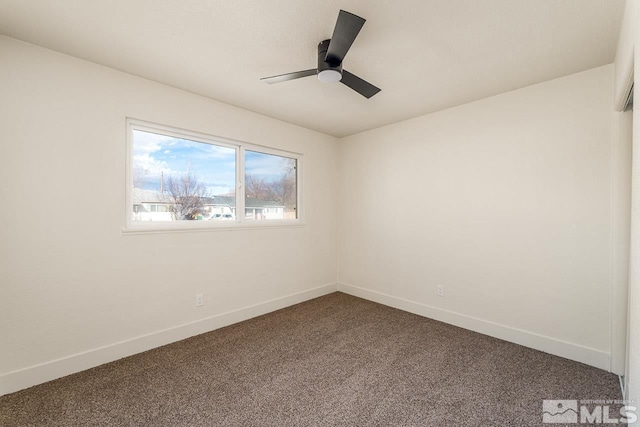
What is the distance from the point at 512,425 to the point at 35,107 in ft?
12.6

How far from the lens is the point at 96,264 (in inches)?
90.4

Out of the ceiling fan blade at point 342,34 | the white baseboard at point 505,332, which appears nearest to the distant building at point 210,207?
the white baseboard at point 505,332

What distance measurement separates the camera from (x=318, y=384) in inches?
80.7

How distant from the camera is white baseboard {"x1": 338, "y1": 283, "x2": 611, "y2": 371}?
7.50ft

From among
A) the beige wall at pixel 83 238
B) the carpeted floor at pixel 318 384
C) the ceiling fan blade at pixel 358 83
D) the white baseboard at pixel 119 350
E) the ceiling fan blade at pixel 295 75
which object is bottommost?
the carpeted floor at pixel 318 384

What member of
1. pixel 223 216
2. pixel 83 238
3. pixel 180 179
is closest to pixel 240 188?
pixel 223 216

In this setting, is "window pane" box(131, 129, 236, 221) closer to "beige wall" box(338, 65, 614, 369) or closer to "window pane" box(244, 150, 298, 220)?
"window pane" box(244, 150, 298, 220)

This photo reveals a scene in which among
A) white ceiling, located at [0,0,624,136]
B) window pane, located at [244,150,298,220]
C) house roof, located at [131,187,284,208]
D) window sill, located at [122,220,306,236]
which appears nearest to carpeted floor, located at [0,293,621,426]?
window sill, located at [122,220,306,236]

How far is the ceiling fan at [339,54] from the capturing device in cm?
150

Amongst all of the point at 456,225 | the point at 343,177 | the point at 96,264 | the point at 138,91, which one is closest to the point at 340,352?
the point at 456,225

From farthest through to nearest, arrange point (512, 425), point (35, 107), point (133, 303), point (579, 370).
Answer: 1. point (133, 303)
2. point (579, 370)
3. point (35, 107)
4. point (512, 425)

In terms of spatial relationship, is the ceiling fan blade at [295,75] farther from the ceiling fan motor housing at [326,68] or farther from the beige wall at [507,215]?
the beige wall at [507,215]

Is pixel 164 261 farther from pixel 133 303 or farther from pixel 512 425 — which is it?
pixel 512 425

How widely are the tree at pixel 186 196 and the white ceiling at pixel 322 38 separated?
919 mm
